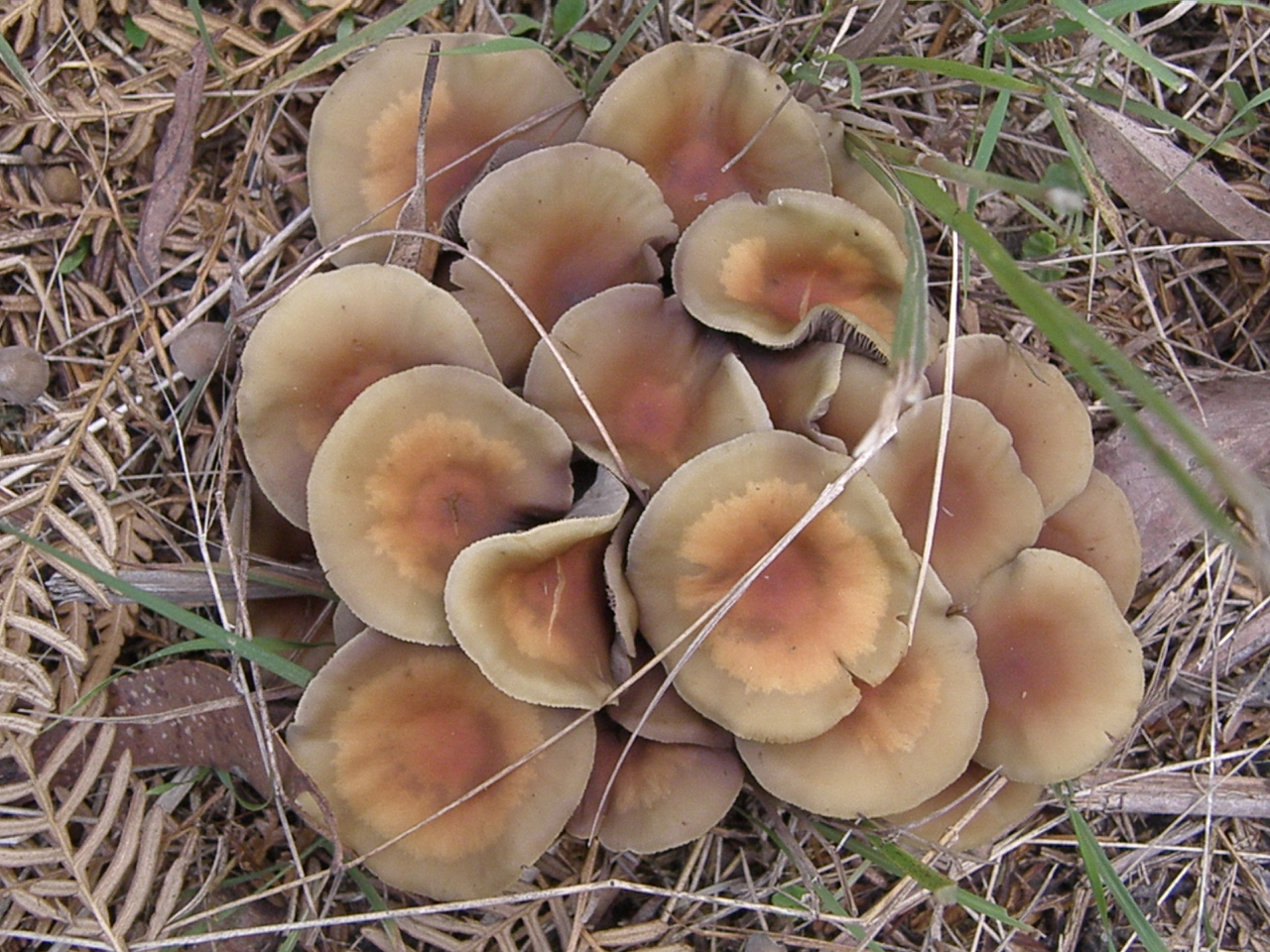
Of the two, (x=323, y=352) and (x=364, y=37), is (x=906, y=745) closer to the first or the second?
(x=323, y=352)

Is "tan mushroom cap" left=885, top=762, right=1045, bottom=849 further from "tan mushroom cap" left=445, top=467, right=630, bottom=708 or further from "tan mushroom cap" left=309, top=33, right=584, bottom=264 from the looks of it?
"tan mushroom cap" left=309, top=33, right=584, bottom=264

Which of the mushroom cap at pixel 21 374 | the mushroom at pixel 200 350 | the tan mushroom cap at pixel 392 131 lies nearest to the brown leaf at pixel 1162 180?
the tan mushroom cap at pixel 392 131

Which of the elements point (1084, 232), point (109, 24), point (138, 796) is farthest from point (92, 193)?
point (1084, 232)

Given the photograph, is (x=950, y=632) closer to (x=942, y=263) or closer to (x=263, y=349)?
(x=942, y=263)

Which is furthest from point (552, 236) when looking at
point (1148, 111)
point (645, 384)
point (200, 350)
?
point (1148, 111)

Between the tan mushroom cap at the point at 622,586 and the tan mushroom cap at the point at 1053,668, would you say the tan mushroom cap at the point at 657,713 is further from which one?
the tan mushroom cap at the point at 1053,668

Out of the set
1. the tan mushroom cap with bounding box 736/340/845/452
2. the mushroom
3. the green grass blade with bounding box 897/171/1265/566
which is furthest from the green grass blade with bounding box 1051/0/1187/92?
the mushroom
